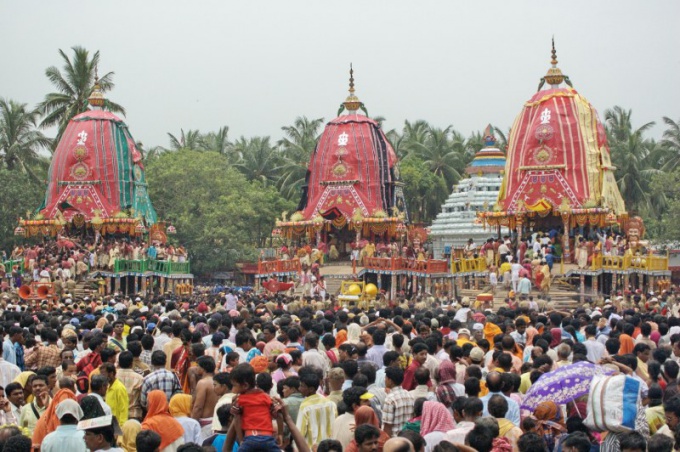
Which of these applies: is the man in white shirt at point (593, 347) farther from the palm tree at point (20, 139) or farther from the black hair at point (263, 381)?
the palm tree at point (20, 139)

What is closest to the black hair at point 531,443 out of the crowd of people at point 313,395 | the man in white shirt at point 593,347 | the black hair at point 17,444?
the crowd of people at point 313,395

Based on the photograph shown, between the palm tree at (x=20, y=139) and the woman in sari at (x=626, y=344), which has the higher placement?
the palm tree at (x=20, y=139)

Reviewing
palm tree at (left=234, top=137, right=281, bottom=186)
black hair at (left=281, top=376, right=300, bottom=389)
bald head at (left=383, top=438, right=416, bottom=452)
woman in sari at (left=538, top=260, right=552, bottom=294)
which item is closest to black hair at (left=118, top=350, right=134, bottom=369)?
black hair at (left=281, top=376, right=300, bottom=389)

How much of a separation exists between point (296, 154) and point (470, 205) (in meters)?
15.0

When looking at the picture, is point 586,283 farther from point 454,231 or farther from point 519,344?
point 519,344

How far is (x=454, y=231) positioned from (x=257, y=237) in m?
12.8

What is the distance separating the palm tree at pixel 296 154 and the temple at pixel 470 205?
27.1ft

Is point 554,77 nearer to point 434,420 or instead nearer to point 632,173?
point 632,173

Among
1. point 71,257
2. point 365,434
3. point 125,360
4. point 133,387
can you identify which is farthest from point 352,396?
point 71,257

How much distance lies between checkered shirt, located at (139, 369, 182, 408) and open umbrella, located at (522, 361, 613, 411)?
3404 millimetres

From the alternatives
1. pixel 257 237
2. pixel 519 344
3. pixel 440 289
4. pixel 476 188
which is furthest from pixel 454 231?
pixel 519 344

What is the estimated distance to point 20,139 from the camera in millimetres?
56688

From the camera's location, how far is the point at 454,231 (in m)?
58.6

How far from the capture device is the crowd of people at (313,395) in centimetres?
831
